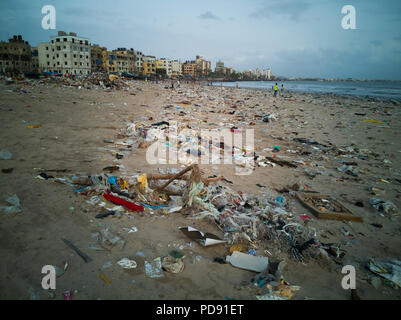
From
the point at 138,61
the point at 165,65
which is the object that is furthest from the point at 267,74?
the point at 138,61

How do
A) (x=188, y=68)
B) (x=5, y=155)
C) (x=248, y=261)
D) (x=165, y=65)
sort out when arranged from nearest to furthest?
(x=248, y=261) < (x=5, y=155) < (x=165, y=65) < (x=188, y=68)

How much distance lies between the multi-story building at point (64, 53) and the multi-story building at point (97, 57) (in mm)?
5726

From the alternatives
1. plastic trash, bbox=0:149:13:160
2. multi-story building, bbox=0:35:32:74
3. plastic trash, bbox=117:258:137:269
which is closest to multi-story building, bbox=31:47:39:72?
multi-story building, bbox=0:35:32:74

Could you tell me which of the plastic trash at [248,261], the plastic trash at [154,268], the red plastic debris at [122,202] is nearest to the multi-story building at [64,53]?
the red plastic debris at [122,202]

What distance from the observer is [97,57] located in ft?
171

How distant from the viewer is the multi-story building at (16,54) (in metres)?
46.5

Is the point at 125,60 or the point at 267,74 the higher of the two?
the point at 267,74

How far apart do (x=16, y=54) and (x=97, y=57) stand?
17590 millimetres

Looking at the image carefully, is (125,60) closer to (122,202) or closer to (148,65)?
(148,65)

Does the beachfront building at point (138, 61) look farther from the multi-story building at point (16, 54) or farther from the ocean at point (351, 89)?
the ocean at point (351, 89)

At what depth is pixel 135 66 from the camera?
61188 mm
